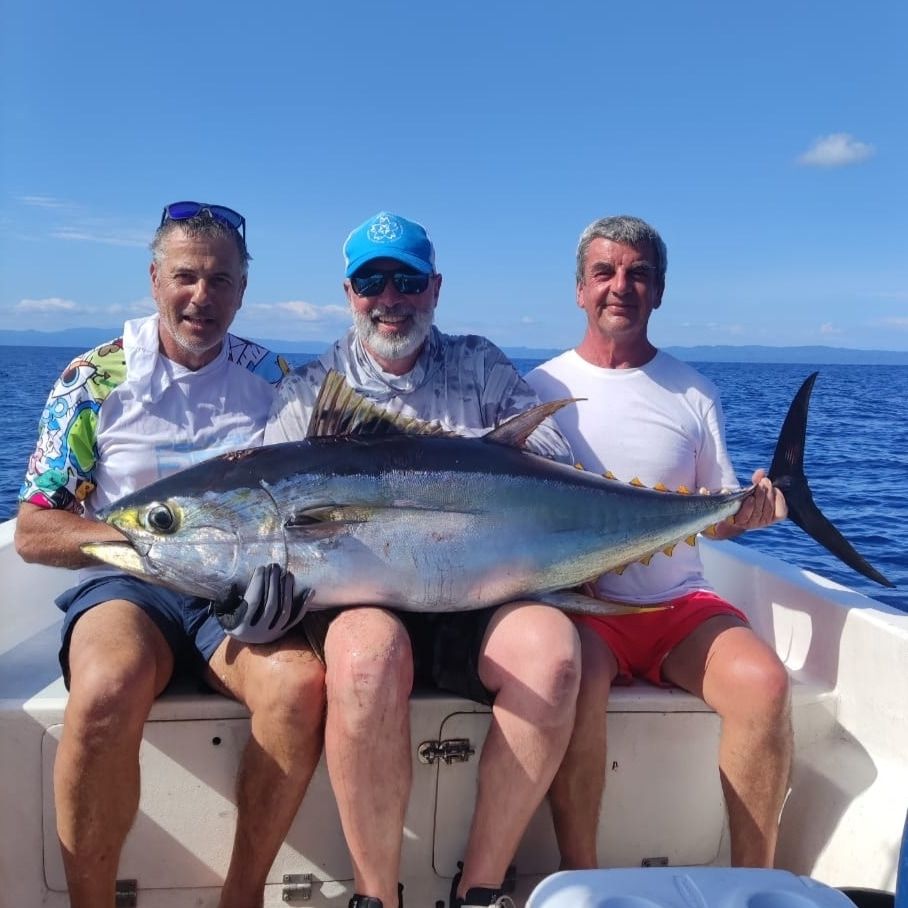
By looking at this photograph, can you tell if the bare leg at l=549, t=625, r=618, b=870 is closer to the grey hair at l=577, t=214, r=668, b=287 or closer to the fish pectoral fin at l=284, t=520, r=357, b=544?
the fish pectoral fin at l=284, t=520, r=357, b=544

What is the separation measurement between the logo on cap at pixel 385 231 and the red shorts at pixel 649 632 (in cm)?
139

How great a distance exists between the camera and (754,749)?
2445mm

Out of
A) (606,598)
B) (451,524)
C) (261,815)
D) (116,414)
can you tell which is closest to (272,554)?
(451,524)

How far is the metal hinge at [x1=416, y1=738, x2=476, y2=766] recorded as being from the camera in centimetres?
250

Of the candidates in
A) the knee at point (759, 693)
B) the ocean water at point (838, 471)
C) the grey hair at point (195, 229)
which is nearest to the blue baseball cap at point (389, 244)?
the grey hair at point (195, 229)

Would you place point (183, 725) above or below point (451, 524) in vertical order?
below

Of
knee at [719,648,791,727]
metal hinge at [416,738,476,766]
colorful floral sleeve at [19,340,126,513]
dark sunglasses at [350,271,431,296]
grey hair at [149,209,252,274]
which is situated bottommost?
metal hinge at [416,738,476,766]

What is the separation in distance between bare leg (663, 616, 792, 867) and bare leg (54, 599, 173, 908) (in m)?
1.63

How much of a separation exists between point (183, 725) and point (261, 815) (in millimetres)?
365

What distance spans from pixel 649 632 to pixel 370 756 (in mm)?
1151

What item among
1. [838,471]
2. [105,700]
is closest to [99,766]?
[105,700]

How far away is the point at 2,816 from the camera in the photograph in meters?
2.39

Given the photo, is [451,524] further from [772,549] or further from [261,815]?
[772,549]

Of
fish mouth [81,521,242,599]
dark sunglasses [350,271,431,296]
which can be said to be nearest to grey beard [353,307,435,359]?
dark sunglasses [350,271,431,296]
